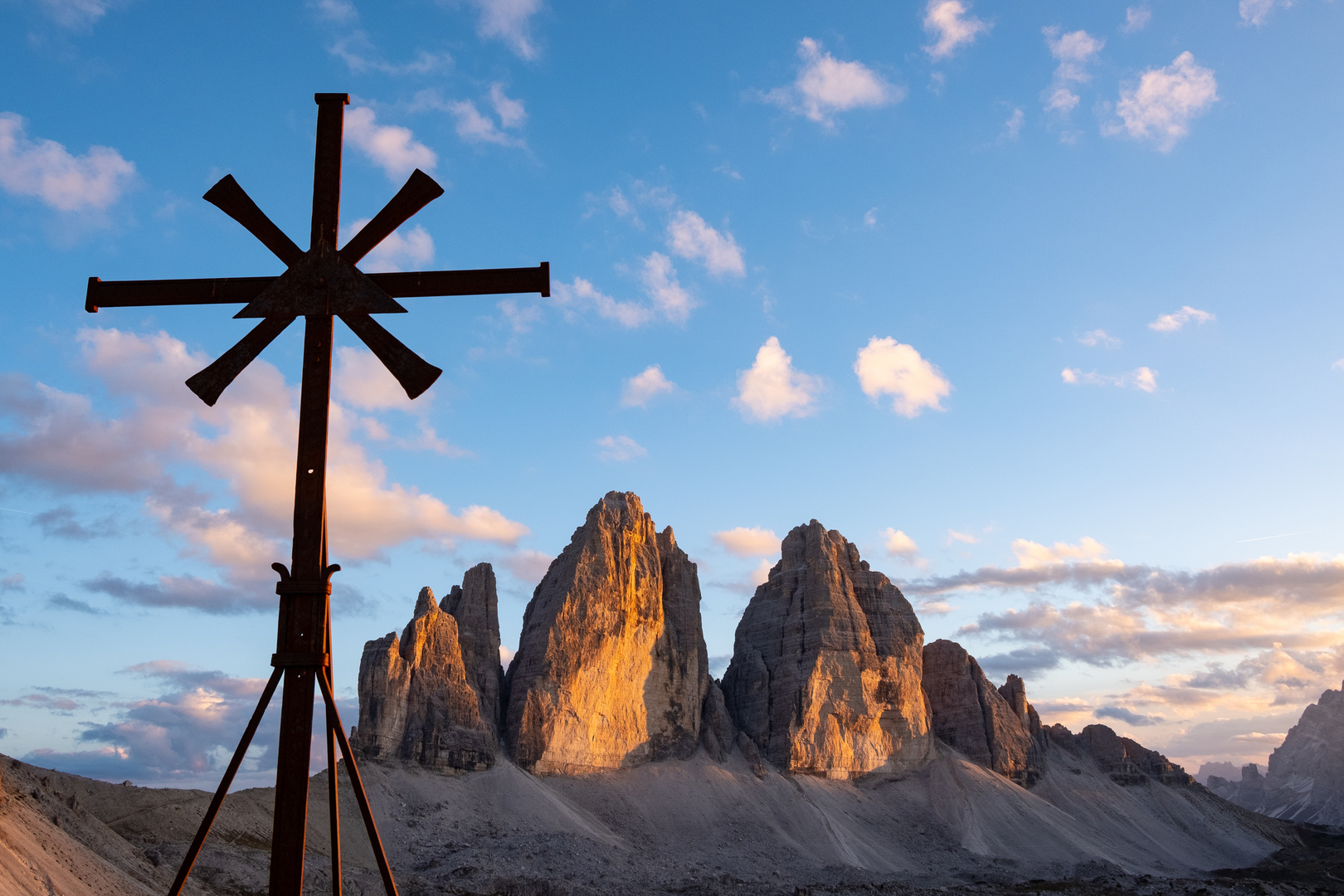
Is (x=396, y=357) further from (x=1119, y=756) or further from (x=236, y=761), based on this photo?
(x=1119, y=756)

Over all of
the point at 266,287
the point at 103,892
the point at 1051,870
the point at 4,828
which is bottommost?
the point at 1051,870

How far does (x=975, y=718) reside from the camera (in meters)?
116

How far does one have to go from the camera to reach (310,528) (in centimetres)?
852

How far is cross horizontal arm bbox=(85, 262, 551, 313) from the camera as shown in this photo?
29.6 feet

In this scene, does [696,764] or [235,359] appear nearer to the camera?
[235,359]

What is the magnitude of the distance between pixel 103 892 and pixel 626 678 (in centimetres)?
7388


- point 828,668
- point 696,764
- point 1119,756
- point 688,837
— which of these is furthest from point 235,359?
point 1119,756

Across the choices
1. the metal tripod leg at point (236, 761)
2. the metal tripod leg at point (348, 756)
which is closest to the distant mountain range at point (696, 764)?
the metal tripod leg at point (236, 761)

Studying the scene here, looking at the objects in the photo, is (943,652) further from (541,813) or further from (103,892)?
(103,892)

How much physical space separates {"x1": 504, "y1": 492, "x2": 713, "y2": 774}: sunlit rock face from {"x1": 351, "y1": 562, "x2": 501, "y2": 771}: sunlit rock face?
15.7ft

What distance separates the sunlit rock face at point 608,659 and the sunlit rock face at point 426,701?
15.7 ft

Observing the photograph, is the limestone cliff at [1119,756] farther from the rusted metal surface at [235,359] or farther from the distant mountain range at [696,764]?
the rusted metal surface at [235,359]

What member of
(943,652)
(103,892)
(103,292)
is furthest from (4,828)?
(943,652)

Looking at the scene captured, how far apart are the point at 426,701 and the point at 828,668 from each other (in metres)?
43.9
